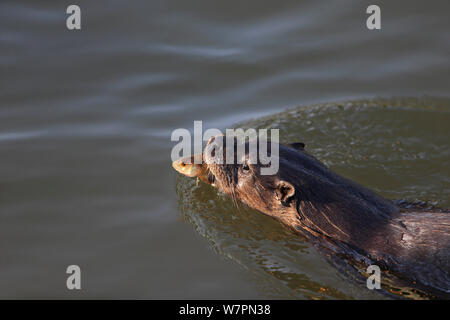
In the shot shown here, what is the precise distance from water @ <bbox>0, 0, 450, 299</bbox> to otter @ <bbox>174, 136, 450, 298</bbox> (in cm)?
33

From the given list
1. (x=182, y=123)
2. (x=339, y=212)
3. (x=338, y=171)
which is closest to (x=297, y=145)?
(x=339, y=212)

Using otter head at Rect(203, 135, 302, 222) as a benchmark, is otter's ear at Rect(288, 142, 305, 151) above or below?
above

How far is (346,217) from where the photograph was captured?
15.2ft

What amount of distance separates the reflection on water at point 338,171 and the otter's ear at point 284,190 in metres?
0.60

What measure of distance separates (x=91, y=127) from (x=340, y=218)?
3.71 m

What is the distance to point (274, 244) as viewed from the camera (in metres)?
5.23

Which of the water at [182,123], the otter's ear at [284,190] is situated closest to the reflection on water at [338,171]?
the water at [182,123]

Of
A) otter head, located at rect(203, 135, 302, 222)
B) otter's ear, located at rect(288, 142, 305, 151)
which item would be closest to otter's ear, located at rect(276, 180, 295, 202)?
otter head, located at rect(203, 135, 302, 222)

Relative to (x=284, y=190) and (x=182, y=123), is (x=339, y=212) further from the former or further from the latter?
(x=182, y=123)

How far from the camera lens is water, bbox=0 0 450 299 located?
4.89 metres

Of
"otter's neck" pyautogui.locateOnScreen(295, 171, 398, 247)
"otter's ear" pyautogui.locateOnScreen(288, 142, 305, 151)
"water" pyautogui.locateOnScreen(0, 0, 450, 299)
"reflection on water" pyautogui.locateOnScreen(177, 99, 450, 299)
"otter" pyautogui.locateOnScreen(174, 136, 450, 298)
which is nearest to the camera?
"otter" pyautogui.locateOnScreen(174, 136, 450, 298)

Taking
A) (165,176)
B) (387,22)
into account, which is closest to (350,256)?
(165,176)

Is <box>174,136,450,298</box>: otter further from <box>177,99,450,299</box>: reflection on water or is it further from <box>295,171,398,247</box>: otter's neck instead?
<box>177,99,450,299</box>: reflection on water
